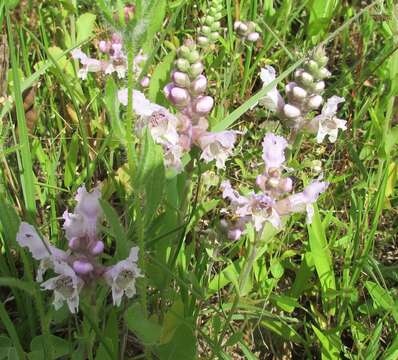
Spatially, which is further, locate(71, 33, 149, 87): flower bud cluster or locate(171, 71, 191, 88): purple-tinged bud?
locate(71, 33, 149, 87): flower bud cluster

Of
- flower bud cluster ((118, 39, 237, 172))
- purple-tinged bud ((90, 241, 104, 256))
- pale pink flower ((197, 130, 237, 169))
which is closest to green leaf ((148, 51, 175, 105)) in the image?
flower bud cluster ((118, 39, 237, 172))

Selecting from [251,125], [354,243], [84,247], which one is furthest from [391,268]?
[84,247]

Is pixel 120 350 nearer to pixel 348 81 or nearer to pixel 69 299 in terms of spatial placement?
pixel 69 299

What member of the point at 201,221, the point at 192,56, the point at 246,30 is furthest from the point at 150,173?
the point at 246,30

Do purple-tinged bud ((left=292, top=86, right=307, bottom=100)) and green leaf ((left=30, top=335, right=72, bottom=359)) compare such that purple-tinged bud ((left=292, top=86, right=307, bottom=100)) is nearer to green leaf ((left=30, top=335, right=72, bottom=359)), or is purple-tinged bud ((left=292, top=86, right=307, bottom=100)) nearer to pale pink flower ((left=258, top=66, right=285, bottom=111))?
pale pink flower ((left=258, top=66, right=285, bottom=111))

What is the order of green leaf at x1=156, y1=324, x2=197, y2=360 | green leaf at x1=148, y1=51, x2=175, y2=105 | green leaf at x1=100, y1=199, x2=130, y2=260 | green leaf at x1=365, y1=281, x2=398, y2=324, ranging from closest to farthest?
green leaf at x1=100, y1=199, x2=130, y2=260
green leaf at x1=156, y1=324, x2=197, y2=360
green leaf at x1=365, y1=281, x2=398, y2=324
green leaf at x1=148, y1=51, x2=175, y2=105

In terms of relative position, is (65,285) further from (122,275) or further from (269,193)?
(269,193)

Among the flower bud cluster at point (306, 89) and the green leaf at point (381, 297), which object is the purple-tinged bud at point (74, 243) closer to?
the flower bud cluster at point (306, 89)

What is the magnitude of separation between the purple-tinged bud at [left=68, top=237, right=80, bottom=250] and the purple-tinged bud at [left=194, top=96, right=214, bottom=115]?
0.63m

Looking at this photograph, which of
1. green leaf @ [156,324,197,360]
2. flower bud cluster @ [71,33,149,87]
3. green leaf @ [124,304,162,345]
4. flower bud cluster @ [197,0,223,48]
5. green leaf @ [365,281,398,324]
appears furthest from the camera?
flower bud cluster @ [71,33,149,87]

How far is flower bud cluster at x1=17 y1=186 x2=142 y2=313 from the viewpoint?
1.52 metres

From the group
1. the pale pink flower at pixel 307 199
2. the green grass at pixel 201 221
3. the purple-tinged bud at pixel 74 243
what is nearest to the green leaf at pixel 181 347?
the green grass at pixel 201 221

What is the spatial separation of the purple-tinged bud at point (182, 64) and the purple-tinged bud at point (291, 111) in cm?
47

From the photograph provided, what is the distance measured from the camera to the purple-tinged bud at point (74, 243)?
5.07 feet
